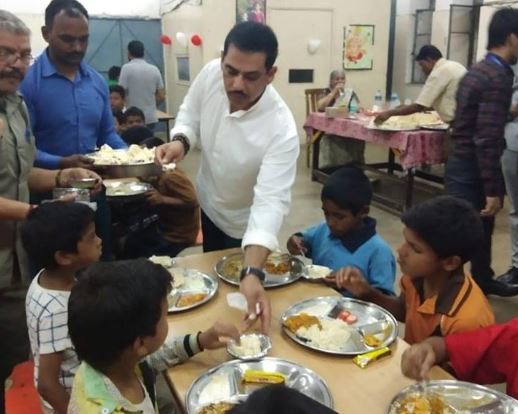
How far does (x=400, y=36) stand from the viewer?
30.8ft

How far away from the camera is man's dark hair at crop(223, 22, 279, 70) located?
5.79ft

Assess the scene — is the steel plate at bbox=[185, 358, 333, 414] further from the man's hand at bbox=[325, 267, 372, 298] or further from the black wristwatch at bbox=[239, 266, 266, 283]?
the man's hand at bbox=[325, 267, 372, 298]

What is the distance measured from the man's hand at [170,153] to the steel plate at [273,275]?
47 cm

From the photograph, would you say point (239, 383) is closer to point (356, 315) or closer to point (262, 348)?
point (262, 348)

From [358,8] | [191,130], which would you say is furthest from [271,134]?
[358,8]

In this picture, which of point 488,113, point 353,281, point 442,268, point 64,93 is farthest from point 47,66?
point 488,113

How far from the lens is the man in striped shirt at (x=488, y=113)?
2.87m

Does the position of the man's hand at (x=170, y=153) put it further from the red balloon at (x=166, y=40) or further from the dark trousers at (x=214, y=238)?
the red balloon at (x=166, y=40)

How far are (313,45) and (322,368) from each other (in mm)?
8059

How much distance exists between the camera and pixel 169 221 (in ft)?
11.3

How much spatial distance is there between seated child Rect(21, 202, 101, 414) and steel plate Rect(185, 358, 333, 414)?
446 millimetres

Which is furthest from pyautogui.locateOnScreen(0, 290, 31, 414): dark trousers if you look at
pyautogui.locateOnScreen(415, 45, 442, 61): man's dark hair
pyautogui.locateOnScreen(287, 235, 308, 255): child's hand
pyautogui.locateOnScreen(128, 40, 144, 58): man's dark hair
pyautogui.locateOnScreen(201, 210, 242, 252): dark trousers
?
pyautogui.locateOnScreen(128, 40, 144, 58): man's dark hair

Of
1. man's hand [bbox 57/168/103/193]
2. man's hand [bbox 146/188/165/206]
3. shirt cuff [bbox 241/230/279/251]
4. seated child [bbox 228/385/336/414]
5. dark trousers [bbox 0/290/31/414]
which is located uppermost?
seated child [bbox 228/385/336/414]

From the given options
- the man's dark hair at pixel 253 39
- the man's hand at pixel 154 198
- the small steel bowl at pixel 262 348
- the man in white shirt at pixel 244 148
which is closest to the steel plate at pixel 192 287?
the man in white shirt at pixel 244 148
